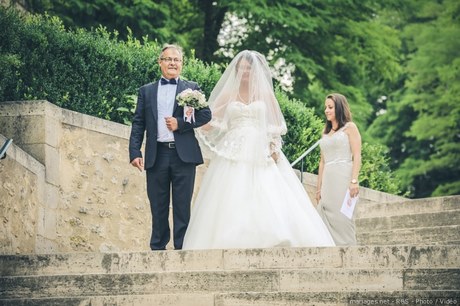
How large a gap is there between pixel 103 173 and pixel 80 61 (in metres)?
1.61

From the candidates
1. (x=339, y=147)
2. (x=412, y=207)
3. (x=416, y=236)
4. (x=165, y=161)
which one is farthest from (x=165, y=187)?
(x=412, y=207)

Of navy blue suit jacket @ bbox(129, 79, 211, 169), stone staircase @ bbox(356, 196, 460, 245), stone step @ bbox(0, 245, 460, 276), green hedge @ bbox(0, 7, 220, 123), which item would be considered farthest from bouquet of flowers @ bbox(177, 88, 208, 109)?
stone staircase @ bbox(356, 196, 460, 245)

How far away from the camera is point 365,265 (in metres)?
9.23

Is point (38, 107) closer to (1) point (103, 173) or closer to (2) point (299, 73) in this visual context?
(1) point (103, 173)

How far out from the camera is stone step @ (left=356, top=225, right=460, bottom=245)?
1305 centimetres

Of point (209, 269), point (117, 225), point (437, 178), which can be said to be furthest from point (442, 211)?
point (437, 178)

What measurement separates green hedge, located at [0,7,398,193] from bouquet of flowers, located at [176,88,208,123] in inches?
105

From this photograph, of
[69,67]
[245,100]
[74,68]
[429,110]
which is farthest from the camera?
[429,110]

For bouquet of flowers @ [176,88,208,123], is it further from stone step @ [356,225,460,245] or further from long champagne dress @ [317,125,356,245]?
stone step @ [356,225,460,245]

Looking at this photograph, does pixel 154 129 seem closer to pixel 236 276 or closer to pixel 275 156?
pixel 275 156

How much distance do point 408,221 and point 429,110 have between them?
47.2 ft

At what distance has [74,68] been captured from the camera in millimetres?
13398

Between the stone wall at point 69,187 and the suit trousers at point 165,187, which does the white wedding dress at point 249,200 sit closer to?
the suit trousers at point 165,187

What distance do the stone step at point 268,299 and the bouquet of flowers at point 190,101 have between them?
2268mm
